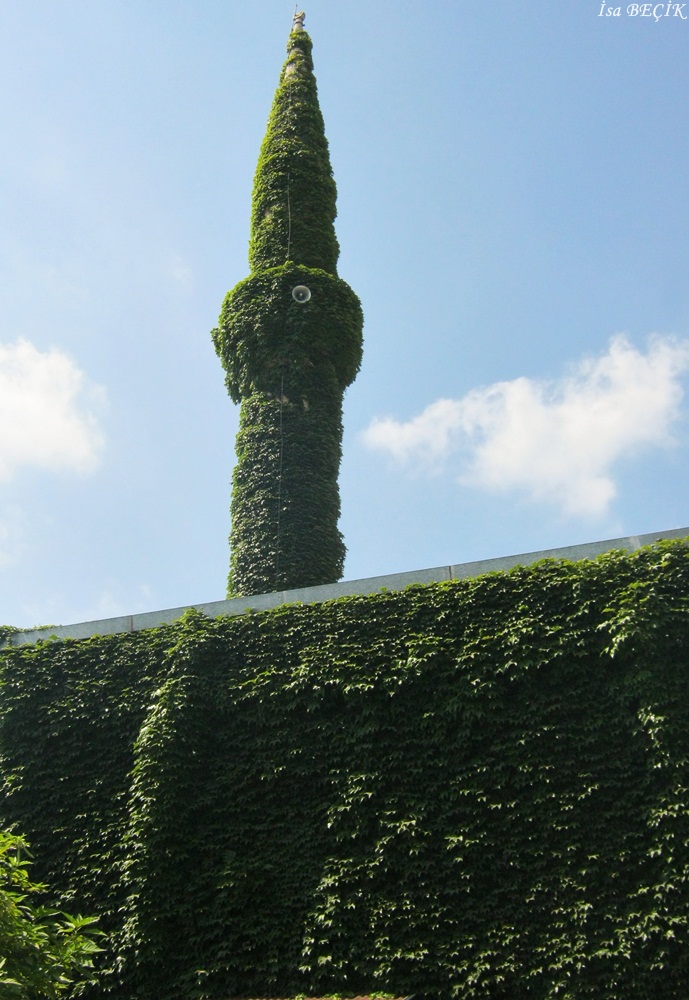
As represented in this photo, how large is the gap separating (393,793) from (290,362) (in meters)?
7.57

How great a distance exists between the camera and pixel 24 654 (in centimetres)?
1270

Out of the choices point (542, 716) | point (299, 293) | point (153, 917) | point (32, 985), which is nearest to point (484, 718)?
point (542, 716)

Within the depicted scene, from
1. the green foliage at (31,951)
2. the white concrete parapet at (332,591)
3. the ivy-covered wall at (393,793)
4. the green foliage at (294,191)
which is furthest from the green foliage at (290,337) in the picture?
the green foliage at (31,951)

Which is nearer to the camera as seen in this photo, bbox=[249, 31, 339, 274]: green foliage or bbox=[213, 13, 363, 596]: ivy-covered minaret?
bbox=[213, 13, 363, 596]: ivy-covered minaret

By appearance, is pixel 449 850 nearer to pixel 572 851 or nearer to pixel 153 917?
pixel 572 851

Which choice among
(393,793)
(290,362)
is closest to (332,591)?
(393,793)

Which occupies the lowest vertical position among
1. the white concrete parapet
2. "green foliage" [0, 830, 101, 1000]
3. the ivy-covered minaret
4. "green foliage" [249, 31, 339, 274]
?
"green foliage" [0, 830, 101, 1000]

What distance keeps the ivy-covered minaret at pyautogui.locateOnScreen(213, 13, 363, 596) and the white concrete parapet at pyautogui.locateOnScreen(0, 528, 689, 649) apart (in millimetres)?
1805

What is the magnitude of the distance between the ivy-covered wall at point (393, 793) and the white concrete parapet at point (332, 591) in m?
0.26

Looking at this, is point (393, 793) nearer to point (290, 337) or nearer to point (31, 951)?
point (31, 951)

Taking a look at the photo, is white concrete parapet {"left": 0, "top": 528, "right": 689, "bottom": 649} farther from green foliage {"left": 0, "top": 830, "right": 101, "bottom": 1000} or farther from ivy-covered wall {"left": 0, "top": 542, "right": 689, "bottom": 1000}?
green foliage {"left": 0, "top": 830, "right": 101, "bottom": 1000}

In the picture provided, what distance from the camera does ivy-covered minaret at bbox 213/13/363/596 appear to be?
14516 mm

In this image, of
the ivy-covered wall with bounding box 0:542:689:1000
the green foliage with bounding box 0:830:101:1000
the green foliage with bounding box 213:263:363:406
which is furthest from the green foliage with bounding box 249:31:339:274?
the green foliage with bounding box 0:830:101:1000

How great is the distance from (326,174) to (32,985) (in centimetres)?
1378
